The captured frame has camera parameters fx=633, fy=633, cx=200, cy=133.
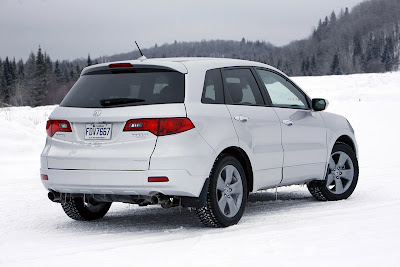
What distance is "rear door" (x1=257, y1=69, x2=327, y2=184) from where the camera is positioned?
741 cm

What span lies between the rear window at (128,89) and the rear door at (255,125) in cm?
73

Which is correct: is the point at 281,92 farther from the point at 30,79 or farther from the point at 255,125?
the point at 30,79

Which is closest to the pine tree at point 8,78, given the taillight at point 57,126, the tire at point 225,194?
the taillight at point 57,126

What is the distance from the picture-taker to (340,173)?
859cm

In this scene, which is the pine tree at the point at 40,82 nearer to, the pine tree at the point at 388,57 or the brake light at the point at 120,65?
the pine tree at the point at 388,57

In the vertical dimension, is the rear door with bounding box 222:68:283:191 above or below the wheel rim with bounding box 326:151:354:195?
above

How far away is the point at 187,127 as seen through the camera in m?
5.91

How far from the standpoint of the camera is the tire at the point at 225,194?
6211 mm

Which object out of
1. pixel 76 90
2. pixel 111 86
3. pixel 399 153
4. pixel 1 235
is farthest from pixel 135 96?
pixel 399 153

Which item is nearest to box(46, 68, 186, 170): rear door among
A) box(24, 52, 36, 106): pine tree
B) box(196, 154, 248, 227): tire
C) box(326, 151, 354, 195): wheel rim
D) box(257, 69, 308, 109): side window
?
box(196, 154, 248, 227): tire

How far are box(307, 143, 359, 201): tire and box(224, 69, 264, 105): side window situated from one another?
5.72 feet

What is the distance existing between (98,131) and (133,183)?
2.12ft

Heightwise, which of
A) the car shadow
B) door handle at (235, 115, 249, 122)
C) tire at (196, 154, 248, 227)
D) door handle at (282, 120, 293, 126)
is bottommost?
the car shadow

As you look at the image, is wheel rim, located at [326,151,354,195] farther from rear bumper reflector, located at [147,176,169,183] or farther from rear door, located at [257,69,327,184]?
rear bumper reflector, located at [147,176,169,183]
